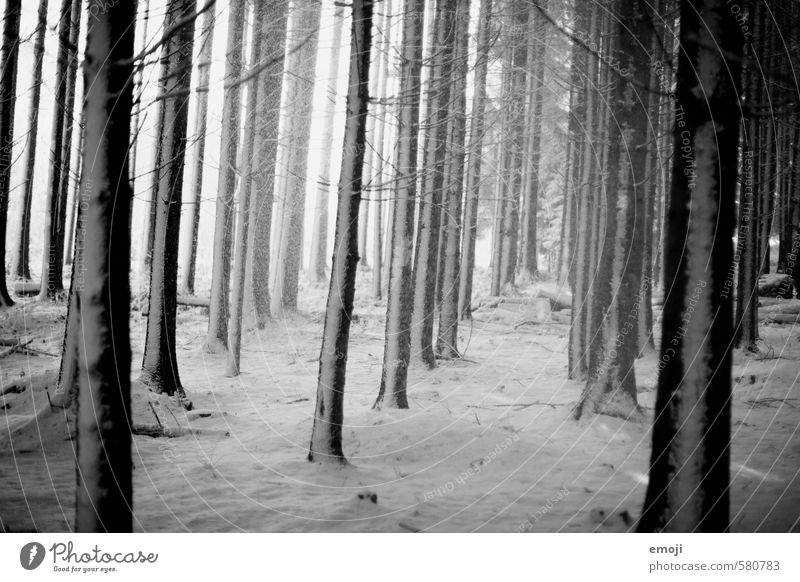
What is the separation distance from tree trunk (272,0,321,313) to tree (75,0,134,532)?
1.49 metres

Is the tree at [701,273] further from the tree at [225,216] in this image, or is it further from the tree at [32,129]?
the tree at [32,129]

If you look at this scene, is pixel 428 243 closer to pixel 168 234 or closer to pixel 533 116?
pixel 533 116

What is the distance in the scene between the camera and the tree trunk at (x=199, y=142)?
404 cm

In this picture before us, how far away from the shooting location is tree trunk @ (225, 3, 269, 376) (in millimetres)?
5590

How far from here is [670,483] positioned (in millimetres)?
3242

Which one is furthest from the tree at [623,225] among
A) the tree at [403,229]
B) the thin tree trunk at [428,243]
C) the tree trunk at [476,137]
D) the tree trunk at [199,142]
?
the tree trunk at [199,142]

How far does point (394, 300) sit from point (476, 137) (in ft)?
9.28

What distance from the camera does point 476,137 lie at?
7.15m

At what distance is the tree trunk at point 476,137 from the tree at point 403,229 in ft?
2.18

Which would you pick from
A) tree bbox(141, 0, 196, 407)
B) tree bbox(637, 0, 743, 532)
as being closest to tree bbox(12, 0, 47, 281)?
tree bbox(141, 0, 196, 407)

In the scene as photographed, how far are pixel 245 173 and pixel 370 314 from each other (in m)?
3.77

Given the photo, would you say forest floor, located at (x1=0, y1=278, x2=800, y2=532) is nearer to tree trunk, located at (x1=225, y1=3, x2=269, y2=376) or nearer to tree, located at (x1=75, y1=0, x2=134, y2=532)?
tree, located at (x1=75, y1=0, x2=134, y2=532)

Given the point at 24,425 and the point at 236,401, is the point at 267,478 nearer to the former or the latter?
the point at 236,401

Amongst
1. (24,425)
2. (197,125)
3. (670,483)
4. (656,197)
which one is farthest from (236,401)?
A: (656,197)
